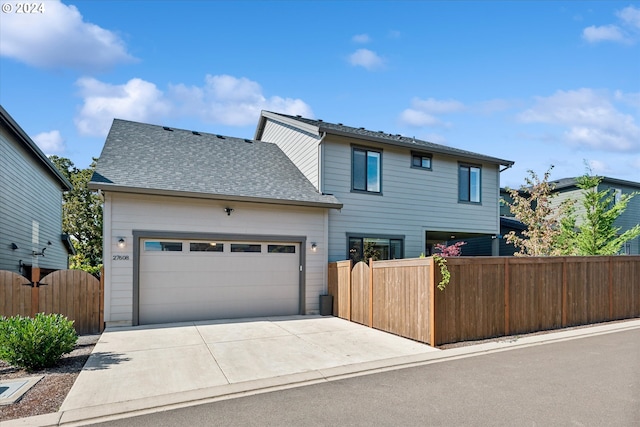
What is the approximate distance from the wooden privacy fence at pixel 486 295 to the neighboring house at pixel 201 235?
65.5 inches

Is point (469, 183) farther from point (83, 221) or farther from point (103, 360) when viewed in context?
point (83, 221)

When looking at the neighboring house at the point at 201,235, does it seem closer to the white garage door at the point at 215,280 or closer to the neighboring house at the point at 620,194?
the white garage door at the point at 215,280

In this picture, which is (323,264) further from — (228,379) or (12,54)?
(12,54)

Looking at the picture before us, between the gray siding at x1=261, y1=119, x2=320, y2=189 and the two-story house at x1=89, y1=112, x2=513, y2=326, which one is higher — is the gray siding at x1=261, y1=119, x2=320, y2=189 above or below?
above

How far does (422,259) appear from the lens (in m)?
7.64

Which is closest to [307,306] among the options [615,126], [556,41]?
[556,41]

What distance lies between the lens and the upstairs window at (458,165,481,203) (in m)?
14.1

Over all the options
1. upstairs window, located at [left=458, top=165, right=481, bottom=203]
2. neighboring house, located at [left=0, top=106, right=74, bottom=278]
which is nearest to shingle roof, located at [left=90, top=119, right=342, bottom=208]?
neighboring house, located at [left=0, top=106, right=74, bottom=278]

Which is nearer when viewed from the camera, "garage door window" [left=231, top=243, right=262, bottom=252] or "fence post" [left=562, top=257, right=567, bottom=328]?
"fence post" [left=562, top=257, right=567, bottom=328]

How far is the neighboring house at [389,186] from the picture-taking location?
11.9 m

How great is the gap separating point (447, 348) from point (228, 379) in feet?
13.6

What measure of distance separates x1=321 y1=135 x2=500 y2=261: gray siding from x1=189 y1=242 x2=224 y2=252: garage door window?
339cm

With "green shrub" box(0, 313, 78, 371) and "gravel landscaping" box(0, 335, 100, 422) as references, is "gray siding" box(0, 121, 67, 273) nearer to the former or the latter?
"gravel landscaping" box(0, 335, 100, 422)

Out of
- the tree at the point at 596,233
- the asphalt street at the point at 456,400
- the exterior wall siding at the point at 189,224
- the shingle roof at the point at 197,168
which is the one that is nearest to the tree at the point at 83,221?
the shingle roof at the point at 197,168
